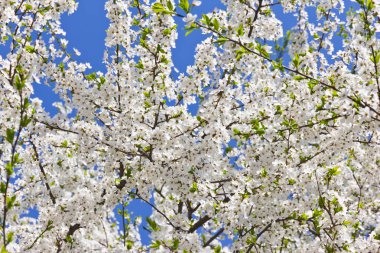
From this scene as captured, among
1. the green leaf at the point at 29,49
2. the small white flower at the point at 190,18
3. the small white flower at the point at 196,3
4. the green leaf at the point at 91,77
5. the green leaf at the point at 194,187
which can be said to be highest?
the green leaf at the point at 29,49

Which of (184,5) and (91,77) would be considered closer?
(184,5)

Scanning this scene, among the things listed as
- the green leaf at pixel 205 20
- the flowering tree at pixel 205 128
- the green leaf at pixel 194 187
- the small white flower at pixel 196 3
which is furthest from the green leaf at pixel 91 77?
the green leaf at pixel 205 20

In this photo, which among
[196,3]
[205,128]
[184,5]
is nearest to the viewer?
[184,5]

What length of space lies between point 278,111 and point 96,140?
10.2 ft

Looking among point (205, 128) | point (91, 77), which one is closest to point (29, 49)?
point (91, 77)

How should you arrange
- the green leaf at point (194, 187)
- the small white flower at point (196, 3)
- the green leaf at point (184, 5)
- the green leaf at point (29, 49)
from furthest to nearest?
1. the green leaf at point (29, 49)
2. the green leaf at point (194, 187)
3. the small white flower at point (196, 3)
4. the green leaf at point (184, 5)

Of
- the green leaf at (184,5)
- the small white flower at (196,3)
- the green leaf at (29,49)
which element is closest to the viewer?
the green leaf at (184,5)

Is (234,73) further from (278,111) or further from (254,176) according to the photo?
(254,176)

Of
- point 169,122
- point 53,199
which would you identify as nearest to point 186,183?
point 169,122

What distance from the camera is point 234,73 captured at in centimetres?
778

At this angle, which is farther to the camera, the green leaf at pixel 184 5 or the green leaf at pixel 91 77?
the green leaf at pixel 91 77

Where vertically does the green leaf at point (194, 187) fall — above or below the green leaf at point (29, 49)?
below

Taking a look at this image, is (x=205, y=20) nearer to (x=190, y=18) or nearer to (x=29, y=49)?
(x=190, y=18)

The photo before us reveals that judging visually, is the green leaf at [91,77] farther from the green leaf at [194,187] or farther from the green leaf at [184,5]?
the green leaf at [184,5]
